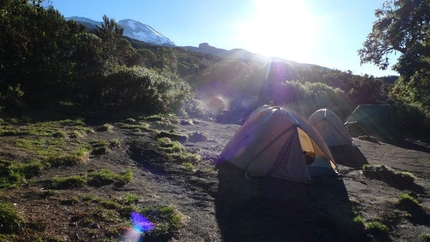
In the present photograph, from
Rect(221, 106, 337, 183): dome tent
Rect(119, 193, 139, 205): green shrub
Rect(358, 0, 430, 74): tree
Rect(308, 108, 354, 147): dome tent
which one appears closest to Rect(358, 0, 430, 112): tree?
Rect(358, 0, 430, 74): tree

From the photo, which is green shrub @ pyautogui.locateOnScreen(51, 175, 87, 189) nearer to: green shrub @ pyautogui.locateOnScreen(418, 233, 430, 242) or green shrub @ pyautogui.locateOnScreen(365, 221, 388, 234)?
green shrub @ pyautogui.locateOnScreen(365, 221, 388, 234)

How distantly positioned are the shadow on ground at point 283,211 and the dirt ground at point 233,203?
0.06 ft

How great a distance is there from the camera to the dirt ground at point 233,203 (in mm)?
4910

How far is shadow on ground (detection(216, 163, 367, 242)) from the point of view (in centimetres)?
546

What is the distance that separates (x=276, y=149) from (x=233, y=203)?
104 inches

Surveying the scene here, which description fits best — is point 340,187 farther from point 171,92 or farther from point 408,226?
point 171,92

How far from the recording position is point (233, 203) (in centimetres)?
660

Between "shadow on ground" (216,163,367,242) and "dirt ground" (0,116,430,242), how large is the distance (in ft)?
0.06

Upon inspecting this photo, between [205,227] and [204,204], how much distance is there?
3.56 feet

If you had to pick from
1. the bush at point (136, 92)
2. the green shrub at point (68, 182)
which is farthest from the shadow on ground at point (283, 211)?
the bush at point (136, 92)

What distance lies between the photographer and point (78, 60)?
1866cm

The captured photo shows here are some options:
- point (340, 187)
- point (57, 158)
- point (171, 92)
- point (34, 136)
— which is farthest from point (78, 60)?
point (340, 187)

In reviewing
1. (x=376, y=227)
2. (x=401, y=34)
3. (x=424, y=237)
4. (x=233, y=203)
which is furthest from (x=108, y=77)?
(x=401, y=34)

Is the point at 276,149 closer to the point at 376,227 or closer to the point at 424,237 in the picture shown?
the point at 376,227
